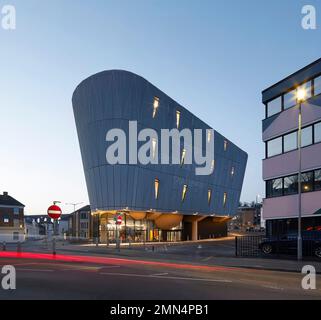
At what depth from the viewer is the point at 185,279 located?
47.5ft

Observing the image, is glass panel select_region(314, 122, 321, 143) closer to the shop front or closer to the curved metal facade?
the curved metal facade

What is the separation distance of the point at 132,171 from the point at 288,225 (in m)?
23.4

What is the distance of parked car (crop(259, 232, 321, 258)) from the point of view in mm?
25370

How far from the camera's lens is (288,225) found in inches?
1313

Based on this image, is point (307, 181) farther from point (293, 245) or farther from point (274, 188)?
point (293, 245)

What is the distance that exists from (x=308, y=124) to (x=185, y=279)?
21.0 m

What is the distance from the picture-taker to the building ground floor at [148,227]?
56.1m

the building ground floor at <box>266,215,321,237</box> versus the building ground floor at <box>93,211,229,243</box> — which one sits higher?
the building ground floor at <box>266,215,321,237</box>

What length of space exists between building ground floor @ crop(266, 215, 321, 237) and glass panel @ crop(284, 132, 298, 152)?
18.5 feet

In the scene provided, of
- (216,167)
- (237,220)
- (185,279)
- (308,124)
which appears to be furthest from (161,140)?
(237,220)

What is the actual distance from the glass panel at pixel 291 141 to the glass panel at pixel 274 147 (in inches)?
32.6

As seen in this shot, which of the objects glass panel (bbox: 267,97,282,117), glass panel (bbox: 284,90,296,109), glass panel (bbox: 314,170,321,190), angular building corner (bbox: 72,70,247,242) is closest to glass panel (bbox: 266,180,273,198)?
glass panel (bbox: 314,170,321,190)

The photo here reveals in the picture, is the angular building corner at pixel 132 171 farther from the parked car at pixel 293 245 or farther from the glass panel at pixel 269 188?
the parked car at pixel 293 245
